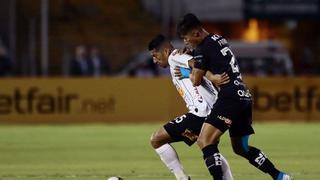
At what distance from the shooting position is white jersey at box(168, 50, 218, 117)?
563 inches

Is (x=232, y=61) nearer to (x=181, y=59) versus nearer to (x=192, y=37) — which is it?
(x=192, y=37)

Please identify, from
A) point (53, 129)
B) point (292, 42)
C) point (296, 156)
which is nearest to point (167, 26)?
point (292, 42)

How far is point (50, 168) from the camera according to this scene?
18500mm

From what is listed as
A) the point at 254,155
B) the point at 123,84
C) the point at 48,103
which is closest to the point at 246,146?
the point at 254,155

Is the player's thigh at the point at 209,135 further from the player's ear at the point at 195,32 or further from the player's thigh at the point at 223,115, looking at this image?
the player's ear at the point at 195,32

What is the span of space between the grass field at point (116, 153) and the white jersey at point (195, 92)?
7.09ft

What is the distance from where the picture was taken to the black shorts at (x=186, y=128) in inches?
572

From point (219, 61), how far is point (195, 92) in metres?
0.76

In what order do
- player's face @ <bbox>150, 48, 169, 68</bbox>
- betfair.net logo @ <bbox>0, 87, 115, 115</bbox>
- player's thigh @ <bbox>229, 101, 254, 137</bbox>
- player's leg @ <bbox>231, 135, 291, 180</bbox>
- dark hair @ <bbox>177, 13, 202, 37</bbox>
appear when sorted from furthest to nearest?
betfair.net logo @ <bbox>0, 87, 115, 115</bbox> → player's face @ <bbox>150, 48, 169, 68</bbox> → player's leg @ <bbox>231, 135, 291, 180</bbox> → player's thigh @ <bbox>229, 101, 254, 137</bbox> → dark hair @ <bbox>177, 13, 202, 37</bbox>

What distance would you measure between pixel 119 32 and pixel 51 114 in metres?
10.1

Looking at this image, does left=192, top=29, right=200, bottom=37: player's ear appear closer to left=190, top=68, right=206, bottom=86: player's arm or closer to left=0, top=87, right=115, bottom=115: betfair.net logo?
left=190, top=68, right=206, bottom=86: player's arm

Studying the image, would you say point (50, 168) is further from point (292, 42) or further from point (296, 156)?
point (292, 42)

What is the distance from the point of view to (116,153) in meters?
22.2

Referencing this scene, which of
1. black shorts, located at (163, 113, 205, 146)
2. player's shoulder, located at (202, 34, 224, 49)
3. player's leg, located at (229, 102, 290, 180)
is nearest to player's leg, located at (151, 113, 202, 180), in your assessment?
black shorts, located at (163, 113, 205, 146)
